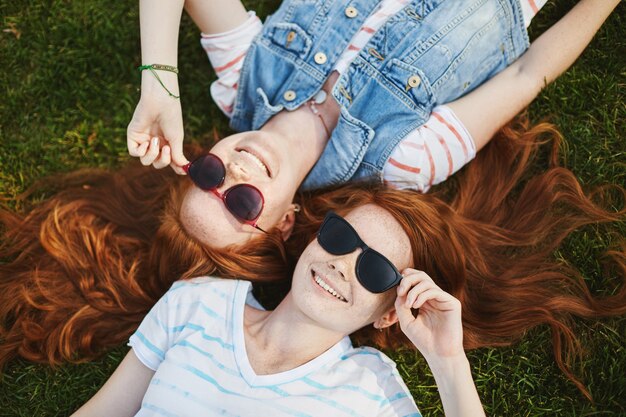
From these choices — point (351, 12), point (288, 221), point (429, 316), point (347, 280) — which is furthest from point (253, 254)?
point (351, 12)

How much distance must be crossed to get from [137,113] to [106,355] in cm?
173

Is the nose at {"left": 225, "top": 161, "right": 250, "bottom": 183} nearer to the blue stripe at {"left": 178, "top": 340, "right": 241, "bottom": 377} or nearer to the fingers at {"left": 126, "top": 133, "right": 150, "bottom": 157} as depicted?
the fingers at {"left": 126, "top": 133, "right": 150, "bottom": 157}

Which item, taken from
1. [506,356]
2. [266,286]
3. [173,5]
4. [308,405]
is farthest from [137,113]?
[506,356]

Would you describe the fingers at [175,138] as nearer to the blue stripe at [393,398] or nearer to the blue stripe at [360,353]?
the blue stripe at [360,353]

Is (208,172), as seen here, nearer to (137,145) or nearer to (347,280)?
(137,145)

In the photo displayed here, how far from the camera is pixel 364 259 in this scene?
9.94 ft

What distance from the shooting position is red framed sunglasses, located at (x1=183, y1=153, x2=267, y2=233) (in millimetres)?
3326

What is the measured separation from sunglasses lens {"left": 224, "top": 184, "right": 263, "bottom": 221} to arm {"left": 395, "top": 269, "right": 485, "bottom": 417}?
35.9 inches

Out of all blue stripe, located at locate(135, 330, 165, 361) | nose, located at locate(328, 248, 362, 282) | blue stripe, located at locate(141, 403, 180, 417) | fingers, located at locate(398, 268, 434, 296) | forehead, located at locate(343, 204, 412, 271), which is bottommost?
blue stripe, located at locate(141, 403, 180, 417)

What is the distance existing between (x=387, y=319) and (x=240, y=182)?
114cm

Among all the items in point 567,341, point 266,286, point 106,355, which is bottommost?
point 106,355

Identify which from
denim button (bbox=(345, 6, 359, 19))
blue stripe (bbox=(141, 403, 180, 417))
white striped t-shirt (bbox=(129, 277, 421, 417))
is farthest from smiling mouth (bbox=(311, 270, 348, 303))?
denim button (bbox=(345, 6, 359, 19))

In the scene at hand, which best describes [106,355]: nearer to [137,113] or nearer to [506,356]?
[137,113]

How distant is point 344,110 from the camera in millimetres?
3701
